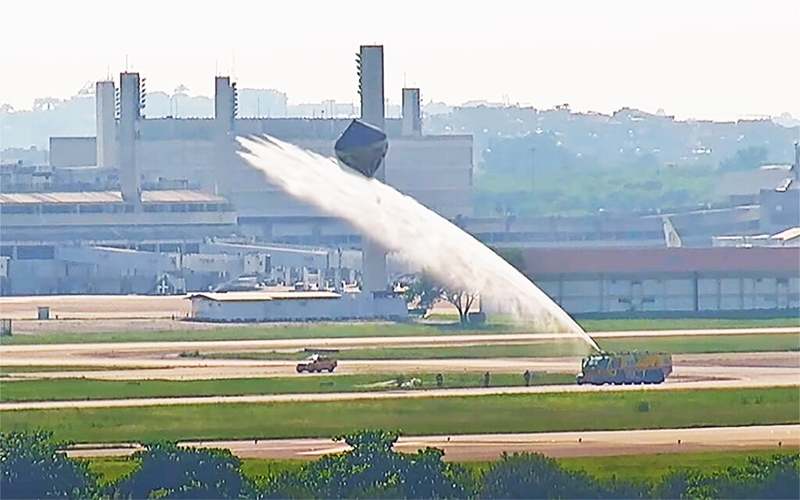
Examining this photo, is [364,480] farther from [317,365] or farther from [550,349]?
[550,349]

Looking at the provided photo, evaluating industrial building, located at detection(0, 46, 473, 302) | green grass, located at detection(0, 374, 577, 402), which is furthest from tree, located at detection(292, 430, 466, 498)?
industrial building, located at detection(0, 46, 473, 302)

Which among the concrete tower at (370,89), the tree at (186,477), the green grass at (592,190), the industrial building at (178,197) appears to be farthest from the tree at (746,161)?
the tree at (186,477)

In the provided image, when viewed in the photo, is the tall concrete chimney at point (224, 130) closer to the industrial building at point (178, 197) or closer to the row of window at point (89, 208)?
the industrial building at point (178, 197)

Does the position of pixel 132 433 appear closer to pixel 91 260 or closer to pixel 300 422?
pixel 300 422

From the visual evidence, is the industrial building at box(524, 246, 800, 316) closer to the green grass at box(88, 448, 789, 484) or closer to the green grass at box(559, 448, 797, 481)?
the green grass at box(559, 448, 797, 481)

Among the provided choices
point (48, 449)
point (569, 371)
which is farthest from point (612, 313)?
point (48, 449)

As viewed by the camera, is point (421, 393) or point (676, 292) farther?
point (676, 292)

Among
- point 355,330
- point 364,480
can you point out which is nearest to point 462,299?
point 355,330
